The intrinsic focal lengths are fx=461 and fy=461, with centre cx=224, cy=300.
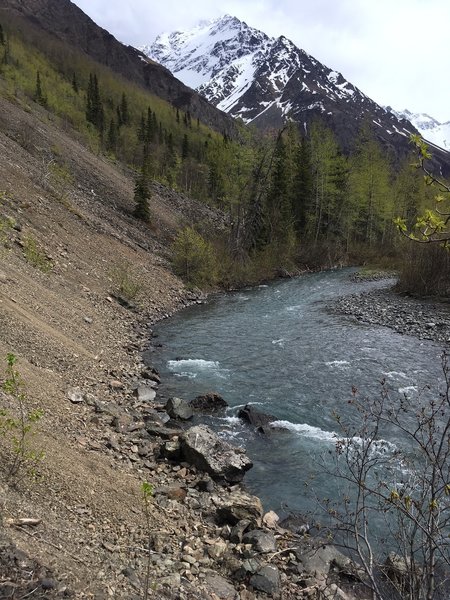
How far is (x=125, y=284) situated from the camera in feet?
69.7

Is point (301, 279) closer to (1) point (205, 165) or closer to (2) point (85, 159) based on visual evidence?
(2) point (85, 159)

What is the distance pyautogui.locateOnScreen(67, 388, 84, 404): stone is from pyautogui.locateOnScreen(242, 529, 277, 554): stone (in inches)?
179

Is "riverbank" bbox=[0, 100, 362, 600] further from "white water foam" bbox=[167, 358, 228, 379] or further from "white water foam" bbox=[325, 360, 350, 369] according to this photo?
"white water foam" bbox=[325, 360, 350, 369]

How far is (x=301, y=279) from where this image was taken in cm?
3444

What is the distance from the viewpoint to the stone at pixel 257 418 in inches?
428

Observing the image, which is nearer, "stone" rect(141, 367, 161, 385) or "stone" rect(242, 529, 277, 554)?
"stone" rect(242, 529, 277, 554)

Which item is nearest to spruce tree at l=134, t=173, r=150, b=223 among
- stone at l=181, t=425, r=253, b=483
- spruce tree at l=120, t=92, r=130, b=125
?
stone at l=181, t=425, r=253, b=483

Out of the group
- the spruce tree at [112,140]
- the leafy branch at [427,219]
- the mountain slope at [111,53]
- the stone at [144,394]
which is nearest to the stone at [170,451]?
the stone at [144,394]

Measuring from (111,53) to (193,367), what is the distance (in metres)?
170

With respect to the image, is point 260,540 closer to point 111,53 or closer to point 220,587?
point 220,587

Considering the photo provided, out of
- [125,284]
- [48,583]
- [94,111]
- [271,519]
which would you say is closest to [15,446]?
[48,583]

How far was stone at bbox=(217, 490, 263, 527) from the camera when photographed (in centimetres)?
722

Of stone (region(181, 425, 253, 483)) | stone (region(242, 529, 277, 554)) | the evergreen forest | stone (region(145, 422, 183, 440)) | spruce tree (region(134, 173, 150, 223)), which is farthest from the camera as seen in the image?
spruce tree (region(134, 173, 150, 223))

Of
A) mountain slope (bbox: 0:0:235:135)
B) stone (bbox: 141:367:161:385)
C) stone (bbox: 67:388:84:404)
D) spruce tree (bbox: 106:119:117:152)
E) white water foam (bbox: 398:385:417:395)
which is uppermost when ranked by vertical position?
mountain slope (bbox: 0:0:235:135)
